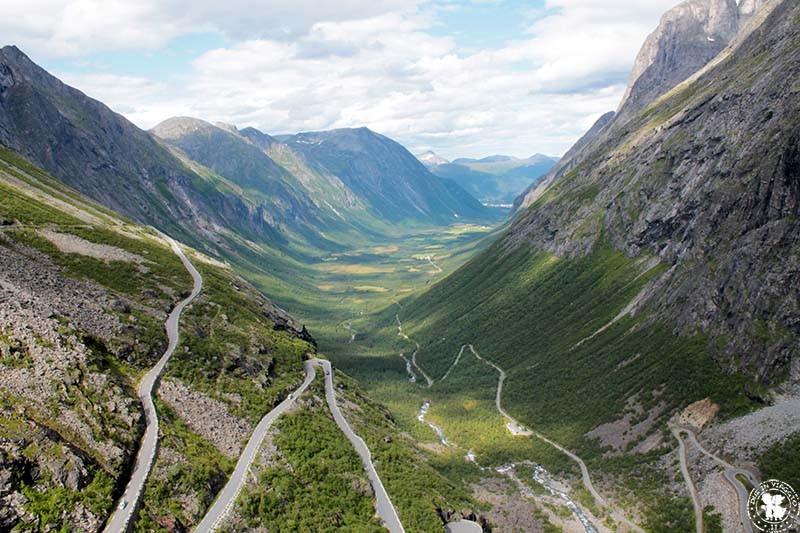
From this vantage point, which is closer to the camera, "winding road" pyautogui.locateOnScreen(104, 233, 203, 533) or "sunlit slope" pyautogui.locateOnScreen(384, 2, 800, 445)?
"winding road" pyautogui.locateOnScreen(104, 233, 203, 533)

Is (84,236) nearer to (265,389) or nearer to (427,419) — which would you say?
(265,389)

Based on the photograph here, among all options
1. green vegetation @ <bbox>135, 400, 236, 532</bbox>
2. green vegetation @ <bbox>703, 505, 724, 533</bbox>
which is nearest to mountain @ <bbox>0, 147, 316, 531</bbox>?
green vegetation @ <bbox>135, 400, 236, 532</bbox>

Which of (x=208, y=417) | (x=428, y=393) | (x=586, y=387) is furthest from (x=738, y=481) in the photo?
(x=428, y=393)

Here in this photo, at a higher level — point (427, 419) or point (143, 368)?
point (143, 368)

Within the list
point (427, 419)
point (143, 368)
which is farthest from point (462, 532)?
point (427, 419)

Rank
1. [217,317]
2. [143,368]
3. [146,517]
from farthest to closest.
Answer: [217,317]
[143,368]
[146,517]

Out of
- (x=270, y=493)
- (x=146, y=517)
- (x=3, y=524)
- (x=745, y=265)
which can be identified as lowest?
(x=270, y=493)

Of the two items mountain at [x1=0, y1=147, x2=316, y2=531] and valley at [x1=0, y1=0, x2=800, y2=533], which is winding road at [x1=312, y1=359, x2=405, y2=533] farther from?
mountain at [x1=0, y1=147, x2=316, y2=531]

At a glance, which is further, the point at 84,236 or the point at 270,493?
the point at 84,236
